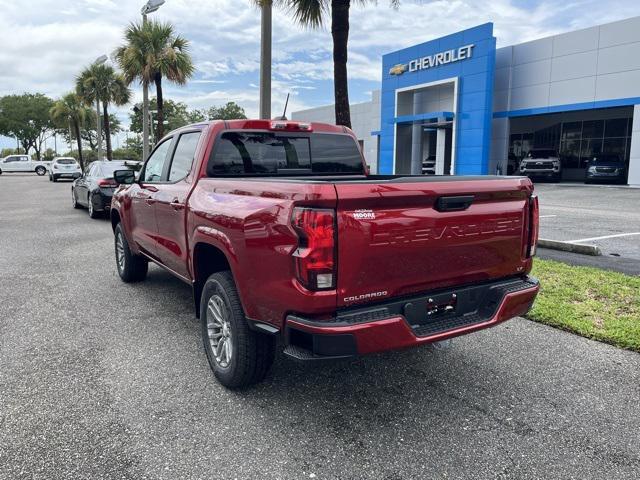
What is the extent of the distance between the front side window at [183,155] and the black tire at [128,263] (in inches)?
74.8

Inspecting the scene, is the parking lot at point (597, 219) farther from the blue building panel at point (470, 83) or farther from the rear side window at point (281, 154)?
the blue building panel at point (470, 83)

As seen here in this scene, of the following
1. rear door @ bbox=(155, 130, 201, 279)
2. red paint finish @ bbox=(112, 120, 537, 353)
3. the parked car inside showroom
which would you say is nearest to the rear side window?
rear door @ bbox=(155, 130, 201, 279)

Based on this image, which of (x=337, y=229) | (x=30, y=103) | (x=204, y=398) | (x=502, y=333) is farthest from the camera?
(x=30, y=103)

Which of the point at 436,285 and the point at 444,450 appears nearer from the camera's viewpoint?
the point at 444,450

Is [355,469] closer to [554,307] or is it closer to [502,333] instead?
[502,333]

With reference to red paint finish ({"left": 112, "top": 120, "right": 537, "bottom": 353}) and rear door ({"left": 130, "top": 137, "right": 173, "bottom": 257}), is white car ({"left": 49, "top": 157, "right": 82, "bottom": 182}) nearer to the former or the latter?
rear door ({"left": 130, "top": 137, "right": 173, "bottom": 257})

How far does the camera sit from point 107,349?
4.30 meters

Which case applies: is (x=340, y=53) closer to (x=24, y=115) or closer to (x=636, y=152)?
(x=636, y=152)

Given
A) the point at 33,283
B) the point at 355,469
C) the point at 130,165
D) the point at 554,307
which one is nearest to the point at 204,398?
the point at 355,469

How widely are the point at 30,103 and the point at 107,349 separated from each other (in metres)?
83.6

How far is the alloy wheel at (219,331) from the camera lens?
11.3 feet

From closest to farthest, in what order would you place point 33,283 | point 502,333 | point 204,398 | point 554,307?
point 204,398
point 502,333
point 554,307
point 33,283

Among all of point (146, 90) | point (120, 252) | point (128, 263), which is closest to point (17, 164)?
point (146, 90)

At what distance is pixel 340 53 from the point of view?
34.8 feet
